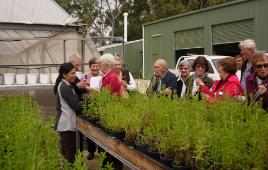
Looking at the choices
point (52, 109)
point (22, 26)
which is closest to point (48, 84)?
point (52, 109)

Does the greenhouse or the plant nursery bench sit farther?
the plant nursery bench

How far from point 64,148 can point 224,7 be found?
13.8 metres

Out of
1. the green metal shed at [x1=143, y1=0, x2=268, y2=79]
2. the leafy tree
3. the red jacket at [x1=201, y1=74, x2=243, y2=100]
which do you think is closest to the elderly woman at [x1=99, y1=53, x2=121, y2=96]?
the red jacket at [x1=201, y1=74, x2=243, y2=100]

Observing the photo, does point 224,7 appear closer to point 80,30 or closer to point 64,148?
point 80,30

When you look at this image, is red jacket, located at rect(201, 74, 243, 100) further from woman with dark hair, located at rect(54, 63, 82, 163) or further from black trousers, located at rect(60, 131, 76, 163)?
black trousers, located at rect(60, 131, 76, 163)

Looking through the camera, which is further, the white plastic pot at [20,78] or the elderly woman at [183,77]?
the white plastic pot at [20,78]

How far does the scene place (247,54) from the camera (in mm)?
4895

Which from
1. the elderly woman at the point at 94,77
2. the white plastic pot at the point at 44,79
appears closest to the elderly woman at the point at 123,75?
the elderly woman at the point at 94,77

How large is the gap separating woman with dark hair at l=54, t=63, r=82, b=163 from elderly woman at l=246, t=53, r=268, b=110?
196 centimetres

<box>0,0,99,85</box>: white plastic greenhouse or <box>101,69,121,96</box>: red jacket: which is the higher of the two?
<box>0,0,99,85</box>: white plastic greenhouse

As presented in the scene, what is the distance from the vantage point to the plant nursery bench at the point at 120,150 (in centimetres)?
302

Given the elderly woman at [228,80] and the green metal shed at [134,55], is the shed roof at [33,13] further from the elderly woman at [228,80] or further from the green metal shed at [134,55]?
the green metal shed at [134,55]

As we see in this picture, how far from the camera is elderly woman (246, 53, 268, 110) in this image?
12.3 ft

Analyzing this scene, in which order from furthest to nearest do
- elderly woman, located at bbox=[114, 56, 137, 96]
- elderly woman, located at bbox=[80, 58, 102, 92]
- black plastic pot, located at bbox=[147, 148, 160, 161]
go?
elderly woman, located at bbox=[114, 56, 137, 96] < elderly woman, located at bbox=[80, 58, 102, 92] < black plastic pot, located at bbox=[147, 148, 160, 161]
